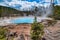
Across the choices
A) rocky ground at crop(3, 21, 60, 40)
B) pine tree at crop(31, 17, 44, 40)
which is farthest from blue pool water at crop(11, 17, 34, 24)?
pine tree at crop(31, 17, 44, 40)

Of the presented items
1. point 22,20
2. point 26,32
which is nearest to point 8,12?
point 22,20

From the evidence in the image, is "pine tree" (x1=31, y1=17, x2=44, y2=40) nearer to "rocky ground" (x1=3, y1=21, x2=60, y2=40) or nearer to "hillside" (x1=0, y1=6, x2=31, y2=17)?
"rocky ground" (x1=3, y1=21, x2=60, y2=40)

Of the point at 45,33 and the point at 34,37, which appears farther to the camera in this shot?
the point at 45,33

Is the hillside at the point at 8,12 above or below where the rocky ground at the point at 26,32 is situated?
above

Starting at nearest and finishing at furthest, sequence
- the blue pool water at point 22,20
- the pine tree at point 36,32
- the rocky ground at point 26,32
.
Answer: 1. the pine tree at point 36,32
2. the rocky ground at point 26,32
3. the blue pool water at point 22,20

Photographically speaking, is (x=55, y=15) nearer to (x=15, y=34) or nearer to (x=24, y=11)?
(x=24, y=11)

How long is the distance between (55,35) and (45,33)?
0.81ft

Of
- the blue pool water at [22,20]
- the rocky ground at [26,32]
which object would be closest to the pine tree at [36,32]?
the rocky ground at [26,32]

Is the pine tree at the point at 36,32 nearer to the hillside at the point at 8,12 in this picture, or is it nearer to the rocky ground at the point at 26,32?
the rocky ground at the point at 26,32

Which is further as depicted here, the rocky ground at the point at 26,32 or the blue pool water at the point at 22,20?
the blue pool water at the point at 22,20

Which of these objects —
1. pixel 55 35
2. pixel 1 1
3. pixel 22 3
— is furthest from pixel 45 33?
pixel 1 1

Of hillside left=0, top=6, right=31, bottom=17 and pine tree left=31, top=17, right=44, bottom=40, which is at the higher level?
hillside left=0, top=6, right=31, bottom=17

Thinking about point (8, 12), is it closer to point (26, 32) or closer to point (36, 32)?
point (26, 32)

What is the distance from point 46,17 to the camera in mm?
4797
